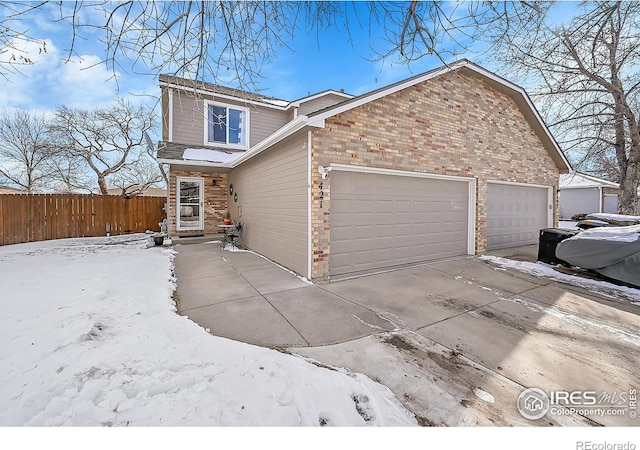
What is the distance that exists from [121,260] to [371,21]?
25.5ft

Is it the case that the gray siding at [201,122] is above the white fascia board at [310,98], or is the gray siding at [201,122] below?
below

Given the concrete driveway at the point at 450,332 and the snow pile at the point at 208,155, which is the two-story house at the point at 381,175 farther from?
the concrete driveway at the point at 450,332

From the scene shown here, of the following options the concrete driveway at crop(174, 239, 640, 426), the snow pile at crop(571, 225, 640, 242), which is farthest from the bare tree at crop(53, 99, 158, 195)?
the snow pile at crop(571, 225, 640, 242)

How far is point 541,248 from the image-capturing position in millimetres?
7281

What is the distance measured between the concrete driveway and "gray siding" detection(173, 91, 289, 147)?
714cm

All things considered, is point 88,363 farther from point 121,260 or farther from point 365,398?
point 121,260

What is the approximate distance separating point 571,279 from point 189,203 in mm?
11933

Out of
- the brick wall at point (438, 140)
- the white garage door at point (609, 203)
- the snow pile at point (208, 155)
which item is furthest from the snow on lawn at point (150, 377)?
the white garage door at point (609, 203)

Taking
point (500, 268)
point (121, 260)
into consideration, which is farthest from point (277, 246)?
point (500, 268)

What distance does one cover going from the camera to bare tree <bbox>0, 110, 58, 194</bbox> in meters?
15.7

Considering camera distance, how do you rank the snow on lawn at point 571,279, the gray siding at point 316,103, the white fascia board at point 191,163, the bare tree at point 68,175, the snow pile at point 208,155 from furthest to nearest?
the bare tree at point 68,175, the gray siding at point 316,103, the snow pile at point 208,155, the white fascia board at point 191,163, the snow on lawn at point 571,279

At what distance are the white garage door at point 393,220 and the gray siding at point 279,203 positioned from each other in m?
0.67

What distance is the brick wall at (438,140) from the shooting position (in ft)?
17.9

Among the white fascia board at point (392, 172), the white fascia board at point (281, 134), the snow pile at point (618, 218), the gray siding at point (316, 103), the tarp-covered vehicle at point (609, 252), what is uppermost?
the gray siding at point (316, 103)
